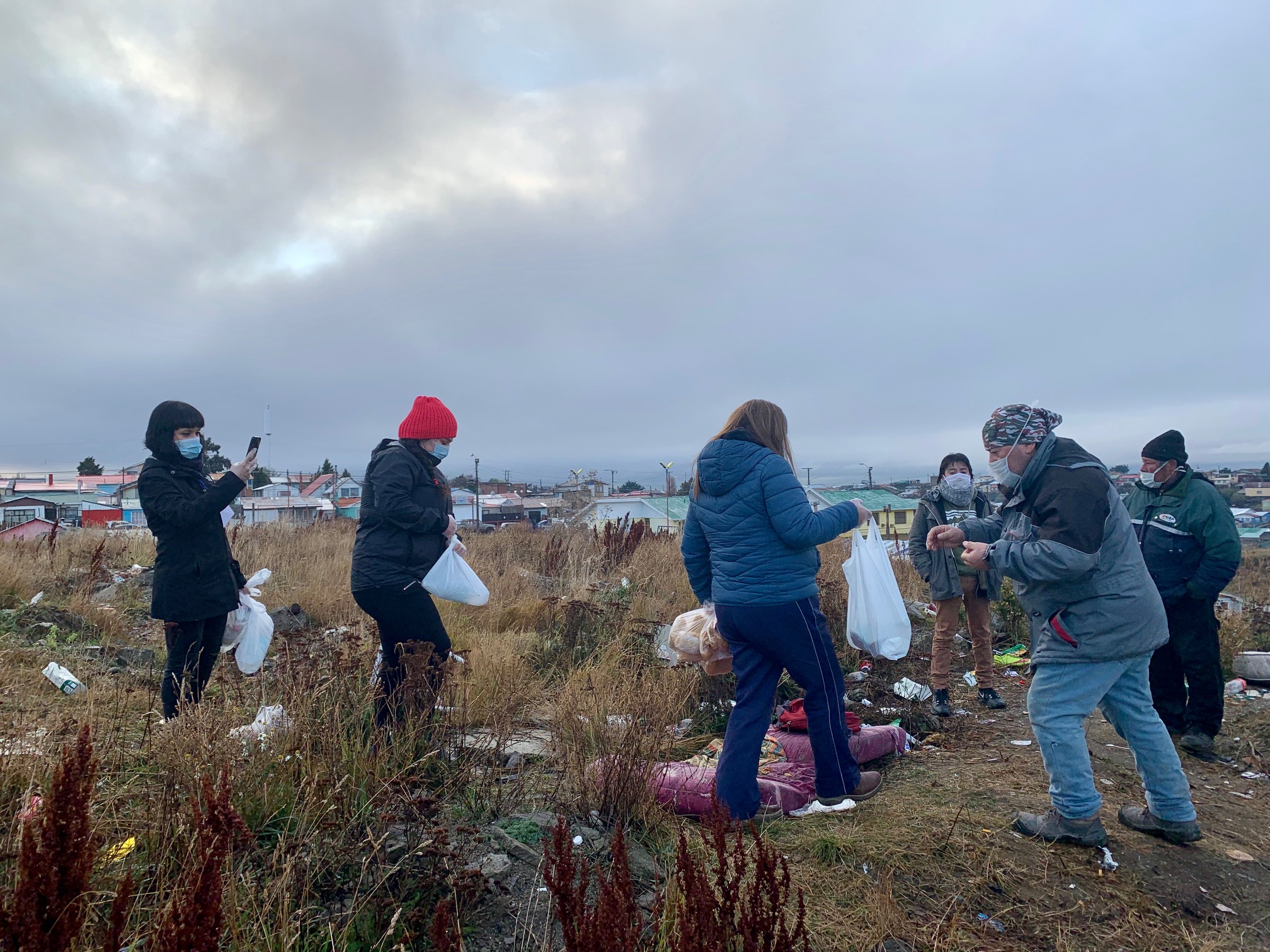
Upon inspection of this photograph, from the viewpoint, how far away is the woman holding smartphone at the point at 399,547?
3652mm

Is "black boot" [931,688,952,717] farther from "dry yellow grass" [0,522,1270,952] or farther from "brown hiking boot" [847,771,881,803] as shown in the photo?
"brown hiking boot" [847,771,881,803]

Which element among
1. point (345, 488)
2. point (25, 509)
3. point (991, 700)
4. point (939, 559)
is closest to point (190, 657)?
point (939, 559)

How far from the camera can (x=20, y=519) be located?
33.1m

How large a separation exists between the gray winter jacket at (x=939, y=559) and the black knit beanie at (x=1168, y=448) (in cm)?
118

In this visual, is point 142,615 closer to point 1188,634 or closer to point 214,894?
point 214,894

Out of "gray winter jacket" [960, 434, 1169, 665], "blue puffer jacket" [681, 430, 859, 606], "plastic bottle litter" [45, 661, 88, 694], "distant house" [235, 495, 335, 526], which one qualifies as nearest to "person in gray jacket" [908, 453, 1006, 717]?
"gray winter jacket" [960, 434, 1169, 665]

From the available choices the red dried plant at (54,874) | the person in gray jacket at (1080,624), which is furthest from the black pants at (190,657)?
the person in gray jacket at (1080,624)

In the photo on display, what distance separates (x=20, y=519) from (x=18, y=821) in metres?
40.7

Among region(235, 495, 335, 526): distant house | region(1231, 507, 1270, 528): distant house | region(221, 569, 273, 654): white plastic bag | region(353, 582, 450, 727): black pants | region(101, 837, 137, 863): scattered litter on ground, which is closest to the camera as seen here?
region(101, 837, 137, 863): scattered litter on ground

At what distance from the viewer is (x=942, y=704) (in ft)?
16.3

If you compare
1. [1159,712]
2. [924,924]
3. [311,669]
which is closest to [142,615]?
[311,669]

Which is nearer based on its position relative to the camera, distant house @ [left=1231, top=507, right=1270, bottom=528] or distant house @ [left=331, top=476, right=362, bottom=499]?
distant house @ [left=1231, top=507, right=1270, bottom=528]

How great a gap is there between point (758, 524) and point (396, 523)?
1840mm

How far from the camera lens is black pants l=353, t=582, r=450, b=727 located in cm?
364
